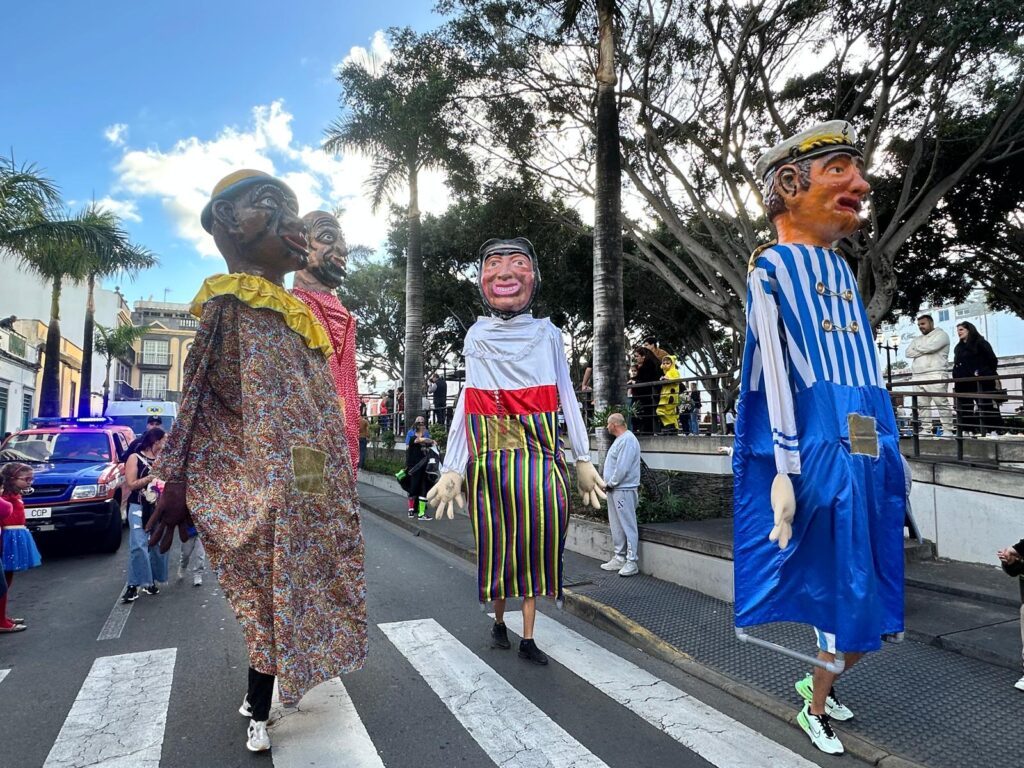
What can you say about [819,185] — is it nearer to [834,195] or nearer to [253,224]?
[834,195]

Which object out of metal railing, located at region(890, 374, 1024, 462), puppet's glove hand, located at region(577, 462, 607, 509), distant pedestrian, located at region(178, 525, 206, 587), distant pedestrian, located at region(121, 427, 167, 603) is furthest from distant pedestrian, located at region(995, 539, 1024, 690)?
distant pedestrian, located at region(178, 525, 206, 587)

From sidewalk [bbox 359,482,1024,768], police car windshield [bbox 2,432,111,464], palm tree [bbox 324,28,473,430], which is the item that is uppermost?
palm tree [bbox 324,28,473,430]

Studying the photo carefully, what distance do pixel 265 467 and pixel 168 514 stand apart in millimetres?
474

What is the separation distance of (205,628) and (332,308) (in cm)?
275

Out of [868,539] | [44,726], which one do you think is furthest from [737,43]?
[44,726]

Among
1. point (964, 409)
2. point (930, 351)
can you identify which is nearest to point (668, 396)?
point (930, 351)

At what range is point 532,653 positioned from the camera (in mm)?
4168

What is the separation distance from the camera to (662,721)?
335 cm

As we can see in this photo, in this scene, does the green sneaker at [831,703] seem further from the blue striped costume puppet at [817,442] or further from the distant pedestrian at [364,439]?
the distant pedestrian at [364,439]

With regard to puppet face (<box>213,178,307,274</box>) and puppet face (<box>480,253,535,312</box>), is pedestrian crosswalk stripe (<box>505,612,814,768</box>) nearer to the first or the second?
puppet face (<box>480,253,535,312</box>)

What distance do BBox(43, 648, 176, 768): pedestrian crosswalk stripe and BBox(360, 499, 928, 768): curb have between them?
292 centimetres

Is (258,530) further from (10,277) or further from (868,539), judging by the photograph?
(10,277)

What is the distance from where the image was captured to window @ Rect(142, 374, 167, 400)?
211 feet

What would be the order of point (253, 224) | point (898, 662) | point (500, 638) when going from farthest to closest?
point (500, 638) < point (898, 662) < point (253, 224)
